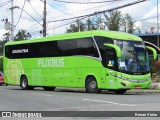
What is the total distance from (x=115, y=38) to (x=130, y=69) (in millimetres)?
1965

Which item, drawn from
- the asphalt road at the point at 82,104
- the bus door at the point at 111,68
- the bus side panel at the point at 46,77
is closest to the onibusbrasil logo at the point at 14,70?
the bus side panel at the point at 46,77

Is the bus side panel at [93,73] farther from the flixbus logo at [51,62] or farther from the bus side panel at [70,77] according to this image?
the flixbus logo at [51,62]

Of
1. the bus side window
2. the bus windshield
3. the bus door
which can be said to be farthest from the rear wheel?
the bus windshield

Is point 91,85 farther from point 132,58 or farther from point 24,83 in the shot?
point 24,83

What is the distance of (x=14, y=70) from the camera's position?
31.0 meters

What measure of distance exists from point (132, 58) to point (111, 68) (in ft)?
→ 4.49

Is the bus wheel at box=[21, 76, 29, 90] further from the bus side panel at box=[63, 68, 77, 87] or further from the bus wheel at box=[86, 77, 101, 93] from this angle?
the bus wheel at box=[86, 77, 101, 93]

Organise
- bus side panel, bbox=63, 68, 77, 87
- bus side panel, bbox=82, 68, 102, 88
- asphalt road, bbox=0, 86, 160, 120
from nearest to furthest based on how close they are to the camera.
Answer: asphalt road, bbox=0, 86, 160, 120 → bus side panel, bbox=82, 68, 102, 88 → bus side panel, bbox=63, 68, 77, 87

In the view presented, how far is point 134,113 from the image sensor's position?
42.5 feet

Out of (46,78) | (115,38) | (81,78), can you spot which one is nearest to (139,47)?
(115,38)

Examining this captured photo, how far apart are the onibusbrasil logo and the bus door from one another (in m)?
9.16

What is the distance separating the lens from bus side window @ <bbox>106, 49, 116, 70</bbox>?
22.6 metres

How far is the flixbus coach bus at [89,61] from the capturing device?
74.4 feet

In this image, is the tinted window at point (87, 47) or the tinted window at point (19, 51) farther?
the tinted window at point (19, 51)
